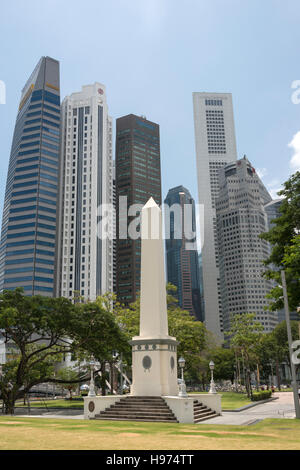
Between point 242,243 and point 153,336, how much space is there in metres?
156

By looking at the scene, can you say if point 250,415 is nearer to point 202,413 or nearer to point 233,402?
point 202,413

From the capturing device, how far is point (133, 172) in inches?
6683

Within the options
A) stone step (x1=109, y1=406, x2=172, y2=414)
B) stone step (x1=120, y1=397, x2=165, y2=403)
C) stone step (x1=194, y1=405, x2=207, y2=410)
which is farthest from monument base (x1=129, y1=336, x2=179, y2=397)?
stone step (x1=109, y1=406, x2=172, y2=414)

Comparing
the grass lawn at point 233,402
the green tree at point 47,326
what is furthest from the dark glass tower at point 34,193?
the green tree at point 47,326

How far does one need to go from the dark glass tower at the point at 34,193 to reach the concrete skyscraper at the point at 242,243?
8818 cm

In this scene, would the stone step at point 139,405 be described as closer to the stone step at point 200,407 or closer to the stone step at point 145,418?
the stone step at point 145,418

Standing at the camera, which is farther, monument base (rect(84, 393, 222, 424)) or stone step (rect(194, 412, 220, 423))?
stone step (rect(194, 412, 220, 423))

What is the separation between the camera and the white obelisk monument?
23.1 meters

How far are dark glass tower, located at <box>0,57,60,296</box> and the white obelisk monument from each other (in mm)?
89551

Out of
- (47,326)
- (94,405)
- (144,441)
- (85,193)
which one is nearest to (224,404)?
(94,405)

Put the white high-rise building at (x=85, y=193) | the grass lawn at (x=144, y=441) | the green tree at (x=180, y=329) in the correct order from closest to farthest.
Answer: the grass lawn at (x=144, y=441), the green tree at (x=180, y=329), the white high-rise building at (x=85, y=193)

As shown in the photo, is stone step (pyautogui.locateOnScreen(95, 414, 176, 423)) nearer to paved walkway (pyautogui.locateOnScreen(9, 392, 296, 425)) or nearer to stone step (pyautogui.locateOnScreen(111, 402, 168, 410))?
stone step (pyautogui.locateOnScreen(111, 402, 168, 410))

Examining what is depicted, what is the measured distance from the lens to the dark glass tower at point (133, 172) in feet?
534
